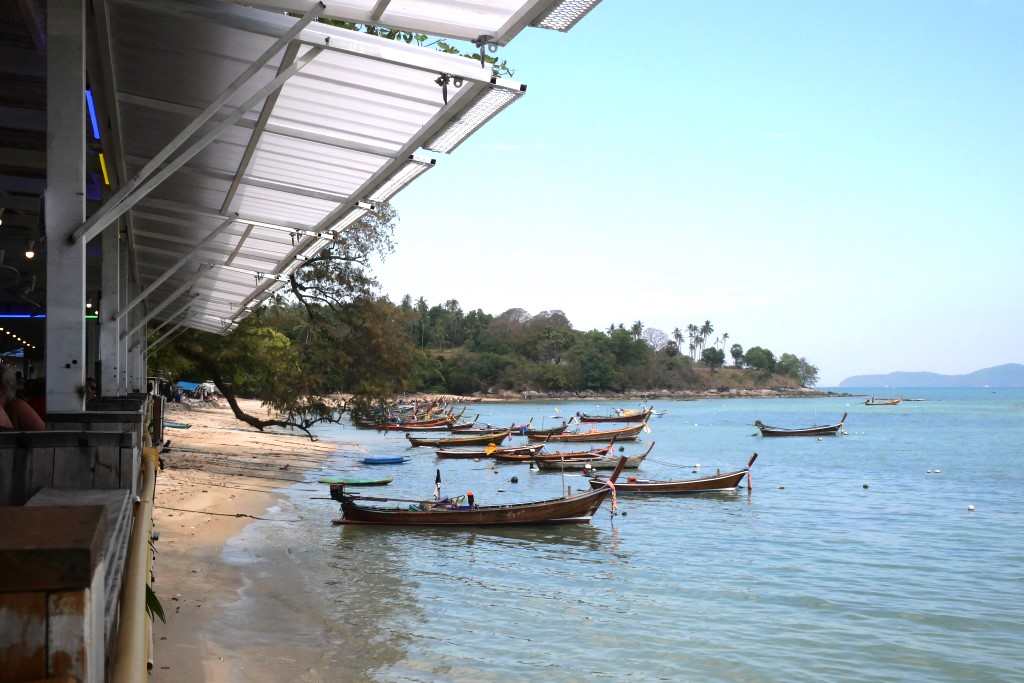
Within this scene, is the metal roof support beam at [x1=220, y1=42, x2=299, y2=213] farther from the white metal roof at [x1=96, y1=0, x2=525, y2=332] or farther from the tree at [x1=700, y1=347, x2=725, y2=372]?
the tree at [x1=700, y1=347, x2=725, y2=372]

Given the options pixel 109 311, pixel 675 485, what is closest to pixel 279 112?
pixel 109 311

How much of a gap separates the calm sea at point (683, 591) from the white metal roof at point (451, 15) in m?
7.82

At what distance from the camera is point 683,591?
16.5 metres

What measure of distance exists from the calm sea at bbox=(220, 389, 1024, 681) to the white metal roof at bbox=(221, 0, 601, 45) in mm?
7815

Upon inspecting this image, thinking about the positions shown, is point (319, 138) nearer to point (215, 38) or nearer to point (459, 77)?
point (215, 38)

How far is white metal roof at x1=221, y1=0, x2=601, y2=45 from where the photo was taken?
4441mm

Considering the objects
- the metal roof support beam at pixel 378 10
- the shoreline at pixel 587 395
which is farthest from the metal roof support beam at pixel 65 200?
the shoreline at pixel 587 395

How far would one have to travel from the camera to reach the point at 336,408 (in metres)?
30.1

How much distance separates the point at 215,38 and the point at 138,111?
1945 mm

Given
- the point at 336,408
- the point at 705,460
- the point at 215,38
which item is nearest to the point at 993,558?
the point at 336,408

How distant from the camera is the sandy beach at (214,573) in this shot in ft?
33.1

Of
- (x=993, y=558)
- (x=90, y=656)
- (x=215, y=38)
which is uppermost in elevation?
(x=215, y=38)

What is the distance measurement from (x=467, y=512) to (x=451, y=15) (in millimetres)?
16614

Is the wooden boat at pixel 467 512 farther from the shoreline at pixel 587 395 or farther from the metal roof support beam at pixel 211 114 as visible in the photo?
the shoreline at pixel 587 395
